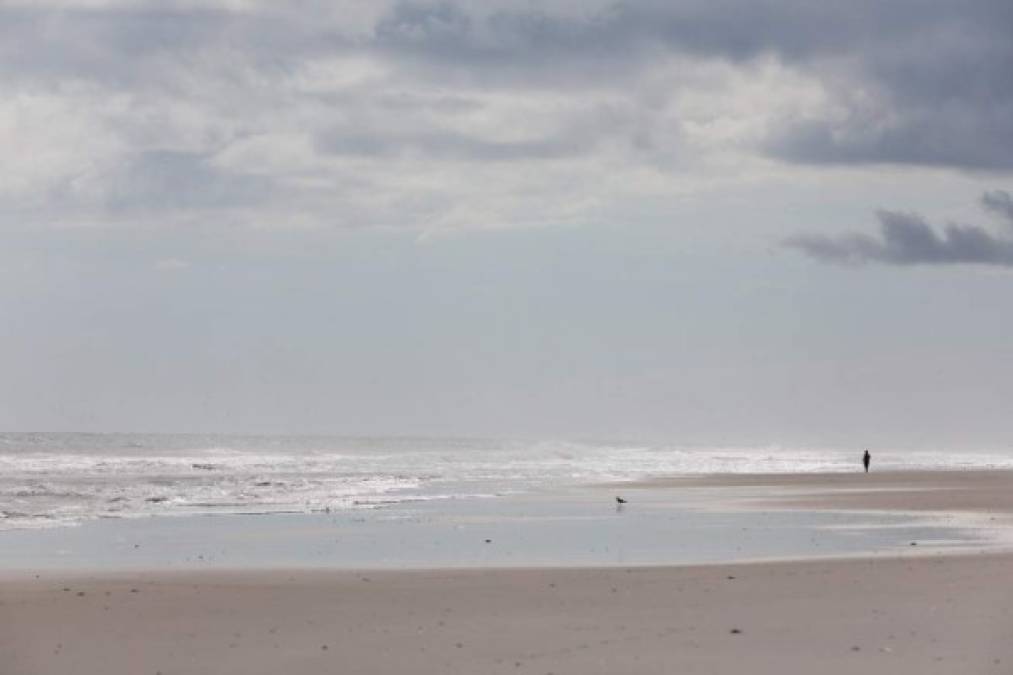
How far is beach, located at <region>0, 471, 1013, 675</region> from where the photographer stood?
1235 cm

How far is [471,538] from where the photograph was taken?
84.4 ft

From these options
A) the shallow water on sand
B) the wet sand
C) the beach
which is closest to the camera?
the beach

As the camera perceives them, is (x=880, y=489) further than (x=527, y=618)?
Yes

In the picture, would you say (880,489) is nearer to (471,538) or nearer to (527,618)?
(471,538)

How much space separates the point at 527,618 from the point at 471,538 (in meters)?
10.9

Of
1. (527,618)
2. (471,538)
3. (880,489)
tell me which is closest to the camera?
(527,618)

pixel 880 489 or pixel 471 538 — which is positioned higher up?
pixel 880 489

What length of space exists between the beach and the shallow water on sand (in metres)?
1.41

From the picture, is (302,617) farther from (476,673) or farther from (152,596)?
(476,673)

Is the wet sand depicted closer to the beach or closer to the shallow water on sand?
the shallow water on sand

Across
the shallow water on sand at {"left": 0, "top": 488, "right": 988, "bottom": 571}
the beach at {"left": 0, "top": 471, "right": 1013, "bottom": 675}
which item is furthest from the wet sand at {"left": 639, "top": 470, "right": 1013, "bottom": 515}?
the beach at {"left": 0, "top": 471, "right": 1013, "bottom": 675}

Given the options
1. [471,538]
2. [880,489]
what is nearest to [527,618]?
[471,538]

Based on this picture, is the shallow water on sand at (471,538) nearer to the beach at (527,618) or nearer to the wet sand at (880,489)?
the beach at (527,618)

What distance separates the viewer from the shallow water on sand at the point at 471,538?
70.9 ft
